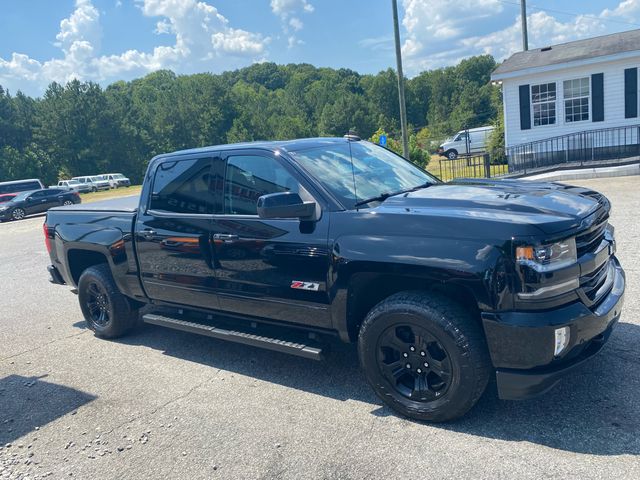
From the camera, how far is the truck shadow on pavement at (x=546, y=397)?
10.5ft

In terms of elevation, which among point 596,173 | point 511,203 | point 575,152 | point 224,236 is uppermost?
point 511,203

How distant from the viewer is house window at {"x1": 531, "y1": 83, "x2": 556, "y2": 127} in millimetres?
18875

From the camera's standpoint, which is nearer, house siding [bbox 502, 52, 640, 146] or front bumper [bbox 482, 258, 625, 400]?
front bumper [bbox 482, 258, 625, 400]

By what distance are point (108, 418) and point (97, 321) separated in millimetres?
2153

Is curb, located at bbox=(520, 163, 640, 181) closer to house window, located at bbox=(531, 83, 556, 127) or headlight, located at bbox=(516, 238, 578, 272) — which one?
house window, located at bbox=(531, 83, 556, 127)

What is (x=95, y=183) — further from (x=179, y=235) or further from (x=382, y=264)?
(x=382, y=264)

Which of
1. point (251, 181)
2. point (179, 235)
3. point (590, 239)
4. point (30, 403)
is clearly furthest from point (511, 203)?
point (30, 403)

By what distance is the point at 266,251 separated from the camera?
4.11 meters

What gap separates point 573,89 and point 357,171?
56.4ft

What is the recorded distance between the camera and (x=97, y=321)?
595 cm

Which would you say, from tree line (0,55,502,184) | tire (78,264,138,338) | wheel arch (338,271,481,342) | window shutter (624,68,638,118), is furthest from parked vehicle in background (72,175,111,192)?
wheel arch (338,271,481,342)

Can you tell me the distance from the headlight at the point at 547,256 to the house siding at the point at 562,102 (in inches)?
677

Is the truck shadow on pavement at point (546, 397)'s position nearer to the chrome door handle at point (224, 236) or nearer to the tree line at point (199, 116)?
the chrome door handle at point (224, 236)

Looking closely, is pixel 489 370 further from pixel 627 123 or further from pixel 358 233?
pixel 627 123
